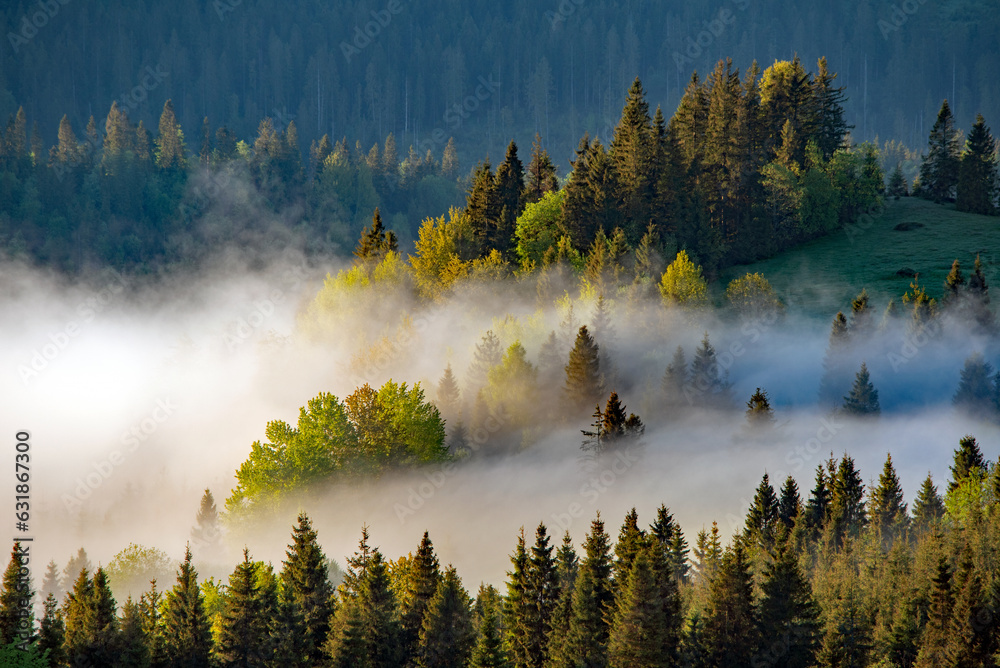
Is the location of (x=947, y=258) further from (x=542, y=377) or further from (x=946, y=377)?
(x=542, y=377)

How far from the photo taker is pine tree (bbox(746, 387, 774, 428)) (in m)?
86.8

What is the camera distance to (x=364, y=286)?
11656cm

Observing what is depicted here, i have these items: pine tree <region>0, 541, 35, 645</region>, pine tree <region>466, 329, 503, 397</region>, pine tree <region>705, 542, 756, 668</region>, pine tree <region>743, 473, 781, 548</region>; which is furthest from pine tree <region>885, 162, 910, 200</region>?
pine tree <region>0, 541, 35, 645</region>

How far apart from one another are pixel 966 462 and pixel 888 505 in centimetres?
743

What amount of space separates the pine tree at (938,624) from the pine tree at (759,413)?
29735 mm

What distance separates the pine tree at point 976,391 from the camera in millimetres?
86812

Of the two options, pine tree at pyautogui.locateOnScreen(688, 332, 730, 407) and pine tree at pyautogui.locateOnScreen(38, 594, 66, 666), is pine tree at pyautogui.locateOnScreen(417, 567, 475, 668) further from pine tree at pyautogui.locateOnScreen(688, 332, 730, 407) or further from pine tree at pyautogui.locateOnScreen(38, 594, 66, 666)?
pine tree at pyautogui.locateOnScreen(688, 332, 730, 407)

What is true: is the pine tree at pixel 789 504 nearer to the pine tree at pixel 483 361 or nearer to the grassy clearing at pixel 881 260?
the grassy clearing at pixel 881 260

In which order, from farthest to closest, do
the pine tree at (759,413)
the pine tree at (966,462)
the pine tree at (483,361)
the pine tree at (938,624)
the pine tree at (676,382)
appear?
the pine tree at (483,361) < the pine tree at (676,382) < the pine tree at (759,413) < the pine tree at (966,462) < the pine tree at (938,624)

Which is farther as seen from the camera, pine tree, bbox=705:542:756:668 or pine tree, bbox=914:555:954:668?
pine tree, bbox=705:542:756:668

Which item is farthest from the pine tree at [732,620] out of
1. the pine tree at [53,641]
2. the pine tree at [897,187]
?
the pine tree at [897,187]

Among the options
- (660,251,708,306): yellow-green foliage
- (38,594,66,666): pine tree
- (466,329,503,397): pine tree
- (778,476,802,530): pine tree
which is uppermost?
(660,251,708,306): yellow-green foliage

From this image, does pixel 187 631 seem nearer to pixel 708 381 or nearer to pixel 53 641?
pixel 53 641

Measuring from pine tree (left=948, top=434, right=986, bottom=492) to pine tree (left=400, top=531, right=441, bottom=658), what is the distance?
43.8m
